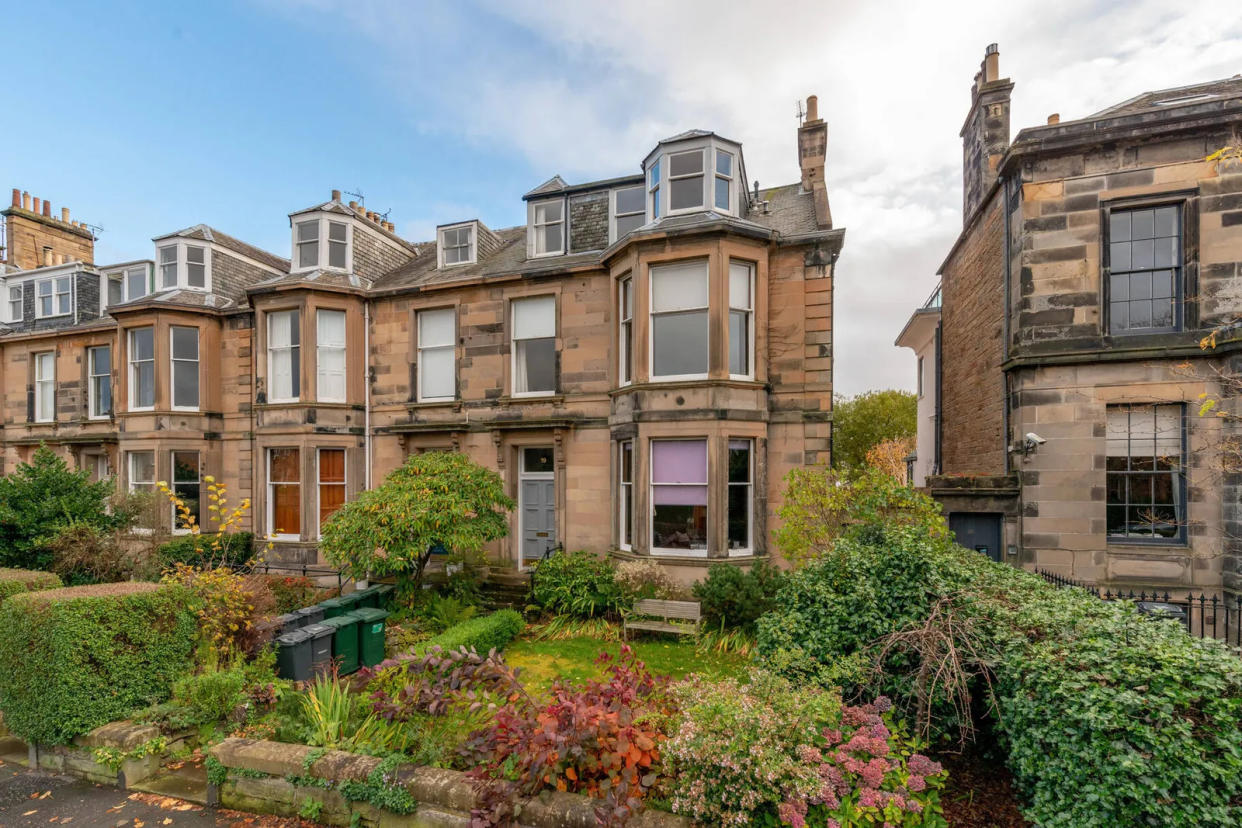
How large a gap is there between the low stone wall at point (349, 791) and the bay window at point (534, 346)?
959cm

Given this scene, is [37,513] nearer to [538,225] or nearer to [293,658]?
[293,658]

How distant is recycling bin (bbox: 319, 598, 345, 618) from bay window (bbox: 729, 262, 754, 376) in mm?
9084

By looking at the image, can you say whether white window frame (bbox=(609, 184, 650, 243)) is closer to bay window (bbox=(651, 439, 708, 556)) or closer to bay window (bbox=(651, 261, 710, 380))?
bay window (bbox=(651, 261, 710, 380))

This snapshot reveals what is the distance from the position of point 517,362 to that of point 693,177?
6.41 meters

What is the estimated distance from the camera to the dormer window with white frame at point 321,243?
50.7 ft

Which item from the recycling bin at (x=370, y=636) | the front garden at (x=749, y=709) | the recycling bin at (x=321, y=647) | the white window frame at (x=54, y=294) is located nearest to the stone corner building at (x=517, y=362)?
the white window frame at (x=54, y=294)

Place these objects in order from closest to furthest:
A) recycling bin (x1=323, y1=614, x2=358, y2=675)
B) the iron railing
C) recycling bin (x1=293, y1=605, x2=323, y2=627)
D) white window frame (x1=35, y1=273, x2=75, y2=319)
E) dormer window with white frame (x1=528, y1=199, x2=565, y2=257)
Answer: recycling bin (x1=323, y1=614, x2=358, y2=675) → recycling bin (x1=293, y1=605, x2=323, y2=627) → the iron railing → dormer window with white frame (x1=528, y1=199, x2=565, y2=257) → white window frame (x1=35, y1=273, x2=75, y2=319)

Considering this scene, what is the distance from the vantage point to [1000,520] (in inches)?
422

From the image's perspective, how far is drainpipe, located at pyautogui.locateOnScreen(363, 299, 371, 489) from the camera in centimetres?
1527

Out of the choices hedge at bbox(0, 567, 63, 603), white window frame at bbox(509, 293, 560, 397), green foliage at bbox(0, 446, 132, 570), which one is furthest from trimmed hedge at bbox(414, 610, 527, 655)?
green foliage at bbox(0, 446, 132, 570)

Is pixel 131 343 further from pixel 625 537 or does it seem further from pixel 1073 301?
pixel 1073 301

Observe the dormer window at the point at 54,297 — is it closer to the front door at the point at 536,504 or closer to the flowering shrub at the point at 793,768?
the front door at the point at 536,504

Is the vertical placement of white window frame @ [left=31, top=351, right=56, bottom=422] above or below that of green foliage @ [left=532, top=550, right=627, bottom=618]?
above

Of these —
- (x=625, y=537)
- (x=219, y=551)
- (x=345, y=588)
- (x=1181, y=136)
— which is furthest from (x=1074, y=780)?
(x=219, y=551)
